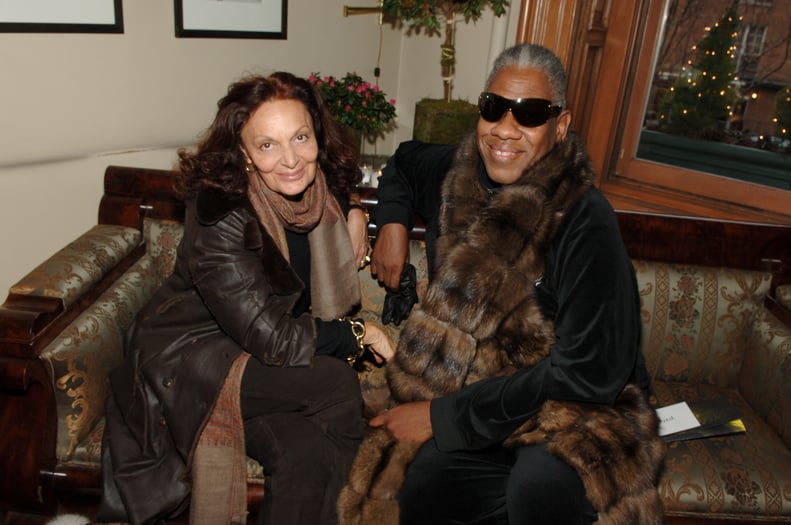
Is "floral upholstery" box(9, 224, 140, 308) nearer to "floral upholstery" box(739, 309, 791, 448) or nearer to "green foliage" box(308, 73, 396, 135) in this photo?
"green foliage" box(308, 73, 396, 135)

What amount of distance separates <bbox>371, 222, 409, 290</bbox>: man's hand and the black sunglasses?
0.56m

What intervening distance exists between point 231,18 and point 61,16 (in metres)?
0.82

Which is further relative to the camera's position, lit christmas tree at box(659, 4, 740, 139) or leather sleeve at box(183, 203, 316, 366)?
lit christmas tree at box(659, 4, 740, 139)

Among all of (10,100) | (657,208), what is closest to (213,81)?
(10,100)

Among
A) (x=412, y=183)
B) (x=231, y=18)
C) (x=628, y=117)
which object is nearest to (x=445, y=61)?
(x=628, y=117)

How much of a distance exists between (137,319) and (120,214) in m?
0.66

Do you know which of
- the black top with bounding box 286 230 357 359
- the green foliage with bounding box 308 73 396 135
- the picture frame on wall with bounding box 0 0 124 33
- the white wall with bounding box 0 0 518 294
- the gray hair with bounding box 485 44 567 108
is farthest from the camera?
the green foliage with bounding box 308 73 396 135

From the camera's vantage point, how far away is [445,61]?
139 inches

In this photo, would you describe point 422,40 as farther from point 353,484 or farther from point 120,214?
point 353,484

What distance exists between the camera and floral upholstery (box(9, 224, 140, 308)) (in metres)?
2.02

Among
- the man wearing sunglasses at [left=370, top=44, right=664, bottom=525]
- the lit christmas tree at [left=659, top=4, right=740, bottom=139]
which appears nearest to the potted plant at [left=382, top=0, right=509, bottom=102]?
the lit christmas tree at [left=659, top=4, right=740, bottom=139]

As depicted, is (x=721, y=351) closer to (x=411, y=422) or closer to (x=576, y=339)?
(x=576, y=339)

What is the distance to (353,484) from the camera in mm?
1842

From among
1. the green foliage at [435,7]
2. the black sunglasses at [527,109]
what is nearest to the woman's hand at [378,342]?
the black sunglasses at [527,109]
